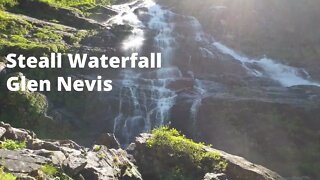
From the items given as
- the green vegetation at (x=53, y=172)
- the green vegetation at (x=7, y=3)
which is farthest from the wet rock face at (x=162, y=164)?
the green vegetation at (x=7, y=3)

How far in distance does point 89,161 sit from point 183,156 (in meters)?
4.19

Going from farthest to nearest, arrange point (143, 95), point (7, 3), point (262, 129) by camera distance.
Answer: point (7, 3) → point (143, 95) → point (262, 129)

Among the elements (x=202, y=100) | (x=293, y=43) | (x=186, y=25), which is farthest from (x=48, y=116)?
(x=293, y=43)

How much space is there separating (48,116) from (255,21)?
33.3 meters

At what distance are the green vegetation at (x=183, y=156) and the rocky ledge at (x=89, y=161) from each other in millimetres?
88

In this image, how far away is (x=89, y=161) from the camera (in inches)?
576

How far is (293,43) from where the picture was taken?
52.9 m

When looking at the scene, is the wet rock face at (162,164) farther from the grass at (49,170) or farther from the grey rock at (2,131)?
the grass at (49,170)

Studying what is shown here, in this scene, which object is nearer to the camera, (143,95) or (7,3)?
(143,95)

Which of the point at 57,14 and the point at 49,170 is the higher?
the point at 57,14

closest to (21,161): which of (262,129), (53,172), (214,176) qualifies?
(53,172)

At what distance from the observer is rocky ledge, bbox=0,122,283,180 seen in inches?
459

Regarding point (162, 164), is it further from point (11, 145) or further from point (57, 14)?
point (57, 14)

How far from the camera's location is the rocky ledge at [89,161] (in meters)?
11.6
